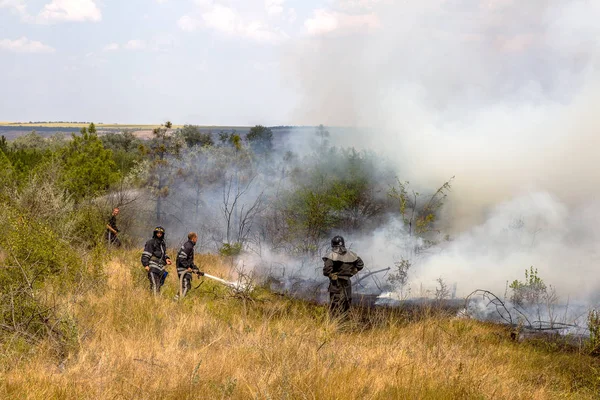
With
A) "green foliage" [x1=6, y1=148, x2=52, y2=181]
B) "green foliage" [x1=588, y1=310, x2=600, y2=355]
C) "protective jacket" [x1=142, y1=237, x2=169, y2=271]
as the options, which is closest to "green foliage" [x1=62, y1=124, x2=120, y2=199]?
"green foliage" [x1=6, y1=148, x2=52, y2=181]

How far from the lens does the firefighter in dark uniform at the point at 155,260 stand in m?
9.17

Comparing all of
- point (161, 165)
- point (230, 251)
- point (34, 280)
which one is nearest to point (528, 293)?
point (230, 251)

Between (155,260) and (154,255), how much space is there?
0.09 m

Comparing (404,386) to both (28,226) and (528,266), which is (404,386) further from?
(528,266)

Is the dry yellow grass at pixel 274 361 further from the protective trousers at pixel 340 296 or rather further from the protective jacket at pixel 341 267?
the protective jacket at pixel 341 267

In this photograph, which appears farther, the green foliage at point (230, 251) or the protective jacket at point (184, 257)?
the green foliage at point (230, 251)

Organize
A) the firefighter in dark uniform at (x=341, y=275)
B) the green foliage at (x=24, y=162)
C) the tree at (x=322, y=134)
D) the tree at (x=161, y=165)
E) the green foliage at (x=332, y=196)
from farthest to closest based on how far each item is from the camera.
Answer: the tree at (x=322, y=134) → the tree at (x=161, y=165) → the green foliage at (x=24, y=162) → the green foliage at (x=332, y=196) → the firefighter in dark uniform at (x=341, y=275)

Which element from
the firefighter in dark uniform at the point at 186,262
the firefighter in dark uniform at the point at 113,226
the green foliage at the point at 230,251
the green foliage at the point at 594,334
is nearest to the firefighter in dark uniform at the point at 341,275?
the firefighter in dark uniform at the point at 186,262

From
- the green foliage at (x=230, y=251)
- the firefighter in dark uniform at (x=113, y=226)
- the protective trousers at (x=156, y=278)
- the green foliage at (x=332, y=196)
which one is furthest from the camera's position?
the green foliage at (x=332, y=196)

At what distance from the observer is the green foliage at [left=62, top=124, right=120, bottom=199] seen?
17.3 meters

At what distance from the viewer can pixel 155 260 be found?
9.27 meters

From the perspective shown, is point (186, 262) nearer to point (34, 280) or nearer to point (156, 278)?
point (156, 278)

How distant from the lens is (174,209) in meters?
19.7

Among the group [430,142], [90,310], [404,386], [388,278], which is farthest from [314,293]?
[430,142]
